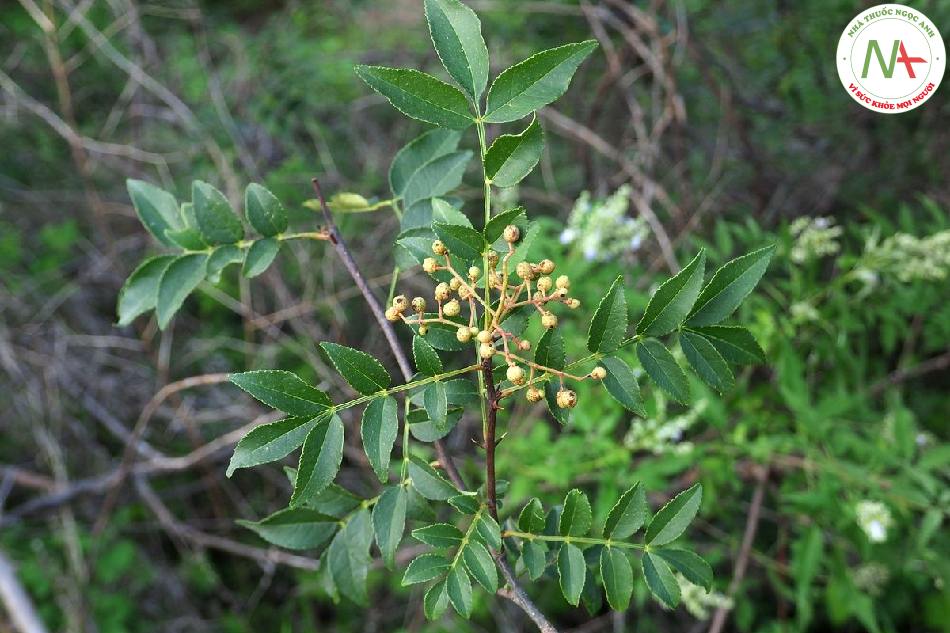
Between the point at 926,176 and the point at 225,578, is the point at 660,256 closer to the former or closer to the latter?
the point at 926,176

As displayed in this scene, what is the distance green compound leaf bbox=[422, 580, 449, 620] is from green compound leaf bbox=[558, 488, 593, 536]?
15 cm

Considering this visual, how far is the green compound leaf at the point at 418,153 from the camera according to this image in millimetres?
1092

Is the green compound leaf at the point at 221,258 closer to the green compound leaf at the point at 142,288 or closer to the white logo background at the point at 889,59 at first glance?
the green compound leaf at the point at 142,288

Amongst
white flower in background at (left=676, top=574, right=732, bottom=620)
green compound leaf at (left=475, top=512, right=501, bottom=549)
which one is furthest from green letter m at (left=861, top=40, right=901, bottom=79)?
green compound leaf at (left=475, top=512, right=501, bottom=549)

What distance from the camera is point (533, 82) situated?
2.77 ft

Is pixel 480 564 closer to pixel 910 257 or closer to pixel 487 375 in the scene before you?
pixel 487 375

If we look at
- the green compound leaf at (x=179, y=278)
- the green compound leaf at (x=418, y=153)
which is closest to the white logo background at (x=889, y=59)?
the green compound leaf at (x=418, y=153)

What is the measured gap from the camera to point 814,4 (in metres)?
2.92

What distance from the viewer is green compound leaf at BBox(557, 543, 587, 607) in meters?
0.85

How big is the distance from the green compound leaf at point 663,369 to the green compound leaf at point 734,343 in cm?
5

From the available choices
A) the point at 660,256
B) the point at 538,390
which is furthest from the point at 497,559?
the point at 660,256

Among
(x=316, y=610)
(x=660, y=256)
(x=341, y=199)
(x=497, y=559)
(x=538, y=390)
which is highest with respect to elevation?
(x=341, y=199)

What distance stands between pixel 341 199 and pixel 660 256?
1596 mm

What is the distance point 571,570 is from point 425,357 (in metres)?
0.29
